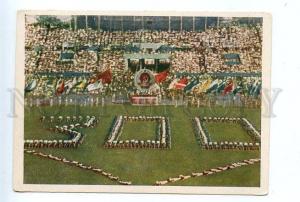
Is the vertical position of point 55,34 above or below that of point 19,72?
above

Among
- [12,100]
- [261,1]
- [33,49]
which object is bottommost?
[12,100]

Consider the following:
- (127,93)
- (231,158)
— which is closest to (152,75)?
(127,93)

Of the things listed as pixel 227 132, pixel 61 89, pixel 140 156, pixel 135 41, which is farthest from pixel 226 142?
pixel 61 89

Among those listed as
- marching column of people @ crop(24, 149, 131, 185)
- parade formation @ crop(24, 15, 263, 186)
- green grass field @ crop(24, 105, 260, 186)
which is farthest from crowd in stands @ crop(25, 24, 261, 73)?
marching column of people @ crop(24, 149, 131, 185)

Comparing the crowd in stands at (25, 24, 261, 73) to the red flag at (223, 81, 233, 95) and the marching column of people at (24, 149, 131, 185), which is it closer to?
the red flag at (223, 81, 233, 95)

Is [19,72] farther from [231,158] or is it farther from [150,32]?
[231,158]

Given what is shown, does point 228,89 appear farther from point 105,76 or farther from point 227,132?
point 105,76
